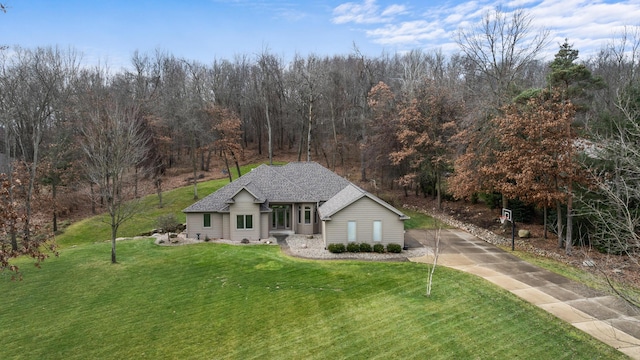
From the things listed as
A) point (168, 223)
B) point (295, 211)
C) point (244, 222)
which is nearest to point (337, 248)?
point (295, 211)

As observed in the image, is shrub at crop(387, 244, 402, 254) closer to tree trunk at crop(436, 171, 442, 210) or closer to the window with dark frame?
the window with dark frame

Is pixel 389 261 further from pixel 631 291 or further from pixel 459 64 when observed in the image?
pixel 459 64

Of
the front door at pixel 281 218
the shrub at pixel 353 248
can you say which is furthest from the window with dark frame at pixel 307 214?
the shrub at pixel 353 248

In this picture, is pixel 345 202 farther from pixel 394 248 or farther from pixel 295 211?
pixel 295 211

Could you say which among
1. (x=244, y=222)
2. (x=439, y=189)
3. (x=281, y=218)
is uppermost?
(x=439, y=189)

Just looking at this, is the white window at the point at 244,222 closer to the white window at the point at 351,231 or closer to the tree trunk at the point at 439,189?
the white window at the point at 351,231
